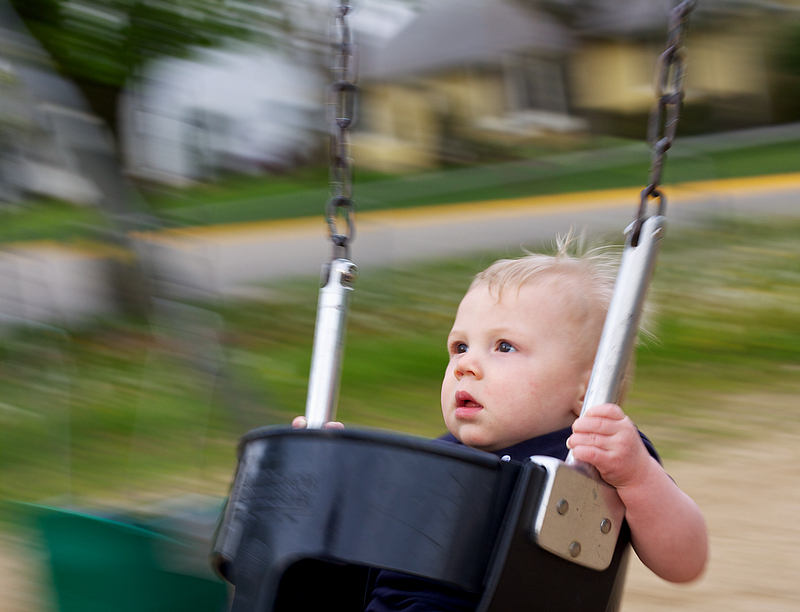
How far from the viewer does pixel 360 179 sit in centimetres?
498

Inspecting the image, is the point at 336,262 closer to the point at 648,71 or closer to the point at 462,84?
the point at 648,71

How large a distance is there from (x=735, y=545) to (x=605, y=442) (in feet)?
3.70

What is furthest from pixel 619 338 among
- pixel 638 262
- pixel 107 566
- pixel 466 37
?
pixel 466 37

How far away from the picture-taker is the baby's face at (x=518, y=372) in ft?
→ 3.18

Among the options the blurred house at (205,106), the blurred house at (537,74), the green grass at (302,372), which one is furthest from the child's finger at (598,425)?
the blurred house at (537,74)

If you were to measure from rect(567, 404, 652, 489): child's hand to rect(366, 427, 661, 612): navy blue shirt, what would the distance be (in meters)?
0.12

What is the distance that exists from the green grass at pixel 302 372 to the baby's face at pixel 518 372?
661 mm

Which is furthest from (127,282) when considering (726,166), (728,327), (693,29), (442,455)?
(693,29)

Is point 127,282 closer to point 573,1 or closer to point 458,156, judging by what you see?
point 458,156

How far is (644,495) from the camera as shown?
2.69 feet

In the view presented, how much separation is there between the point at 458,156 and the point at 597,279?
4131 millimetres

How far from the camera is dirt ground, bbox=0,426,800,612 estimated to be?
1569 millimetres

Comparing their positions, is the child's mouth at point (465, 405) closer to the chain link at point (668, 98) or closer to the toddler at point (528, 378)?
the toddler at point (528, 378)

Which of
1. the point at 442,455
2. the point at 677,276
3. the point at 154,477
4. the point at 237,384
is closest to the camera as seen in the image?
the point at 442,455
